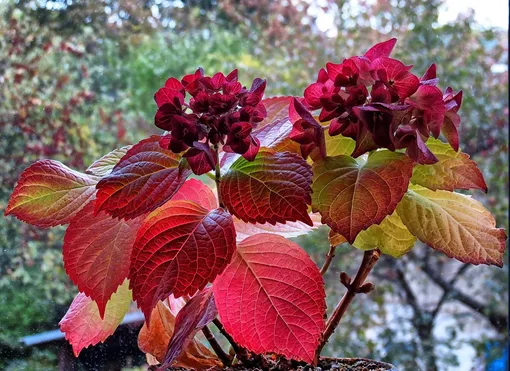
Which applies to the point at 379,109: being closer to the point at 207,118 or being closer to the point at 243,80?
the point at 207,118

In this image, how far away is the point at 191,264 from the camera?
0.45 metres

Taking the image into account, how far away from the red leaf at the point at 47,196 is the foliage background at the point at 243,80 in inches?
15.8

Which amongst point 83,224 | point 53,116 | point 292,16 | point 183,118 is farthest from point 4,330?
point 292,16

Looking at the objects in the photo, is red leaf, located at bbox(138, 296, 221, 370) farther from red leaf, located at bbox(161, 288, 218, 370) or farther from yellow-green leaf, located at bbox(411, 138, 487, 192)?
yellow-green leaf, located at bbox(411, 138, 487, 192)

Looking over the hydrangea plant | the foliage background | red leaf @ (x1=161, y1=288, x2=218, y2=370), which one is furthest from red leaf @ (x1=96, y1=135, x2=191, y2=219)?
the foliage background

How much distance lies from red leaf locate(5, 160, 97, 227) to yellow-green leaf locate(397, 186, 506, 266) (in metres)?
0.27

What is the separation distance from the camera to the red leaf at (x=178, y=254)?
17.5 inches

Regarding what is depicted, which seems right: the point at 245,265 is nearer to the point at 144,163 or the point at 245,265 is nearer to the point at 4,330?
the point at 144,163

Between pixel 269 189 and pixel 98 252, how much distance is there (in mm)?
156

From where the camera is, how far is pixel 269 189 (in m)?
0.45

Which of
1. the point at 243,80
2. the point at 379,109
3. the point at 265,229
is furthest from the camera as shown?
the point at 243,80

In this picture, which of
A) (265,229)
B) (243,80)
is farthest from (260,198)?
(243,80)

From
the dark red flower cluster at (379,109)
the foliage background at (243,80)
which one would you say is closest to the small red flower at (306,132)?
the dark red flower cluster at (379,109)

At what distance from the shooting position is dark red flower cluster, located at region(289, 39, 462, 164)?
1.50 feet
